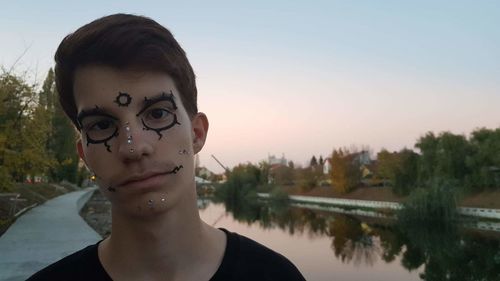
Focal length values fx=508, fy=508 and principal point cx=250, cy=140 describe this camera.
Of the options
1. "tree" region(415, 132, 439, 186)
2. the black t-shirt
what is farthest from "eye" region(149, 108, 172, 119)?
"tree" region(415, 132, 439, 186)

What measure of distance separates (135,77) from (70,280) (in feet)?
1.86

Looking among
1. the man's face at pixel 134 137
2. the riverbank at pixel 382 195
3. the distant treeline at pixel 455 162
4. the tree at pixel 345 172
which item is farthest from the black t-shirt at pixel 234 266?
the tree at pixel 345 172

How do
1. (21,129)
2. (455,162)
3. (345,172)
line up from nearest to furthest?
(21,129)
(455,162)
(345,172)

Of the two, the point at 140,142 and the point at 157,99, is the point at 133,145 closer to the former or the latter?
the point at 140,142

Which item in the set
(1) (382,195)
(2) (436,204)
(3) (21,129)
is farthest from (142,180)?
(1) (382,195)

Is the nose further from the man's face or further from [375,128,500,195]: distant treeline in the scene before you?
[375,128,500,195]: distant treeline

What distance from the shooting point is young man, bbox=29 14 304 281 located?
1152 millimetres

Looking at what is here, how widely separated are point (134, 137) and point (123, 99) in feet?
0.33

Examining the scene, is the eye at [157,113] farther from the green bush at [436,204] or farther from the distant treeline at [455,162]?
the distant treeline at [455,162]

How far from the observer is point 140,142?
1134 mm

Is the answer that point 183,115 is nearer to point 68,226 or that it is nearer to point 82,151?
point 82,151

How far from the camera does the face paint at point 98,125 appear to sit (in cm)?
118

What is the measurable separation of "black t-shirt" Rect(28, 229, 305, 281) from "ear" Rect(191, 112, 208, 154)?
270 mm

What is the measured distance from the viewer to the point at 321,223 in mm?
31828
